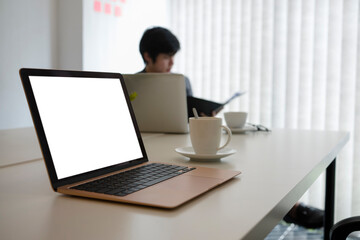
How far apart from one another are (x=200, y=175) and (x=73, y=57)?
2.37 m

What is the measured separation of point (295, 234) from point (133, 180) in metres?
1.97

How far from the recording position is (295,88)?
280 centimetres

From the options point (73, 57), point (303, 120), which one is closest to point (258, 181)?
point (303, 120)

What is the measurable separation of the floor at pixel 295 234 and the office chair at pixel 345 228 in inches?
61.2

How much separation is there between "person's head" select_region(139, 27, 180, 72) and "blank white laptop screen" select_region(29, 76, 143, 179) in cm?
160

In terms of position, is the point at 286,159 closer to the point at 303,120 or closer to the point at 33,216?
the point at 33,216

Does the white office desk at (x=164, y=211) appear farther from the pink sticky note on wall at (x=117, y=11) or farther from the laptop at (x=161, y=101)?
the pink sticky note on wall at (x=117, y=11)

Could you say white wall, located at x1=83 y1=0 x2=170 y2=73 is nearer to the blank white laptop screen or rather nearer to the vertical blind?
the vertical blind

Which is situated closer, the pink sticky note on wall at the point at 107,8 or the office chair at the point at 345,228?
the office chair at the point at 345,228

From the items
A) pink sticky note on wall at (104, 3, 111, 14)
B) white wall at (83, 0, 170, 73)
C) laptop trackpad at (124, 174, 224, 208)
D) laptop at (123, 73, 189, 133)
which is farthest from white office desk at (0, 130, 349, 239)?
pink sticky note on wall at (104, 3, 111, 14)

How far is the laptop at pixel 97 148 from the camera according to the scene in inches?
25.3

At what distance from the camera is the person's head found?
8.10 feet

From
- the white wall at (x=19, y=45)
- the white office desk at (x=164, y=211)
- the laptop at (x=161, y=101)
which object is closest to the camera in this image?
the white office desk at (x=164, y=211)

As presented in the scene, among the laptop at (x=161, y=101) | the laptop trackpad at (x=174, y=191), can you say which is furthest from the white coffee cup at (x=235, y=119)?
the laptop trackpad at (x=174, y=191)
